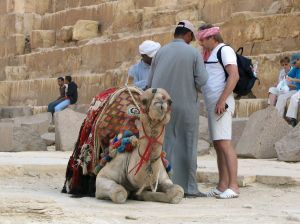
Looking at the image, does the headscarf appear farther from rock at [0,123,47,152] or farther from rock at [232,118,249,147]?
rock at [0,123,47,152]

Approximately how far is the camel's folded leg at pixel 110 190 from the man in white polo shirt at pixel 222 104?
3.64 ft

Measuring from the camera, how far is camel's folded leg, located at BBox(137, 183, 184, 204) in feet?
21.6

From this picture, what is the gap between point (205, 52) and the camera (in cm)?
762

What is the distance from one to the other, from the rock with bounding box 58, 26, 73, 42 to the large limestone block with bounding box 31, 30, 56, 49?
41.0 inches

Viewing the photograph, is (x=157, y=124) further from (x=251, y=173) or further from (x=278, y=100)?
(x=278, y=100)

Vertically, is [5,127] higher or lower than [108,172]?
lower

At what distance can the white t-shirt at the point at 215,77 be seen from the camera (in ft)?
24.0

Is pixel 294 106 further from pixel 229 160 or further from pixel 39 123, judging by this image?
pixel 39 123

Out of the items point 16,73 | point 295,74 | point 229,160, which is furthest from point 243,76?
point 16,73

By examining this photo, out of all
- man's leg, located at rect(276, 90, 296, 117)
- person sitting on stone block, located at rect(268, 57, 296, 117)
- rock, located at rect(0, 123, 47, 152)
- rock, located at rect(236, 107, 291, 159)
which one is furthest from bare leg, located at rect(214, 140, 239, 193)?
rock, located at rect(0, 123, 47, 152)

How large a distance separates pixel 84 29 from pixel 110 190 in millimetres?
20062

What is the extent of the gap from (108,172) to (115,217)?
1250 millimetres

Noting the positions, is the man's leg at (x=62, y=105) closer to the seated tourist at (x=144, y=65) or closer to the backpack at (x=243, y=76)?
the seated tourist at (x=144, y=65)

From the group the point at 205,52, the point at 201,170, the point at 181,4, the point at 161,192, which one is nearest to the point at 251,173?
the point at 201,170
